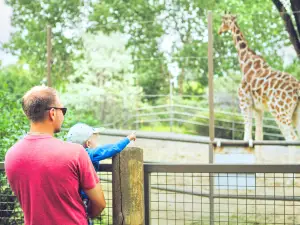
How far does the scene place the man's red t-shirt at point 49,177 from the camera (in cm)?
162

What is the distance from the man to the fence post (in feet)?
1.59

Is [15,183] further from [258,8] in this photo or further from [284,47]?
[258,8]

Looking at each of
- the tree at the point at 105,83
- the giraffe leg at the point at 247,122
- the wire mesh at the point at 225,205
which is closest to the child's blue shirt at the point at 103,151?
the wire mesh at the point at 225,205

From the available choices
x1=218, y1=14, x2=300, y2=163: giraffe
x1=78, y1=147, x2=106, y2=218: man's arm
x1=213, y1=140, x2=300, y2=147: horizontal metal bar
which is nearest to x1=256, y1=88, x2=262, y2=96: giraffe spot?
x1=218, y1=14, x2=300, y2=163: giraffe

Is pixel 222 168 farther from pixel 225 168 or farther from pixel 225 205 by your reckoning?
pixel 225 205

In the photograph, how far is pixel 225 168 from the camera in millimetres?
2221

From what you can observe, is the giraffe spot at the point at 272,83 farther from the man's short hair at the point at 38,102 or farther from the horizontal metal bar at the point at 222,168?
the man's short hair at the point at 38,102

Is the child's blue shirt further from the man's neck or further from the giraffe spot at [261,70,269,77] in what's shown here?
the giraffe spot at [261,70,269,77]

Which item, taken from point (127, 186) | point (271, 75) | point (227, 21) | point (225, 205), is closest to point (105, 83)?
point (227, 21)

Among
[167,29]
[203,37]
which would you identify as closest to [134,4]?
[167,29]

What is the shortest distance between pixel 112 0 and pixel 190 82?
2475 millimetres

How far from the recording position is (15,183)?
168 cm

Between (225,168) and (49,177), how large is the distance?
904 mm

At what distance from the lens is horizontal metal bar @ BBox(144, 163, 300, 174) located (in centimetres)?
217
